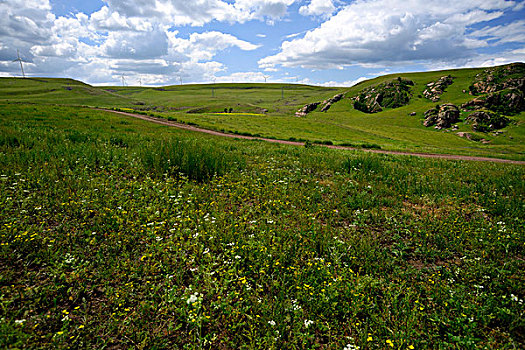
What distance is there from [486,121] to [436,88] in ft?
179

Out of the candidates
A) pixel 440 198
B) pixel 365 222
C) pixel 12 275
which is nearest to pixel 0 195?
pixel 12 275

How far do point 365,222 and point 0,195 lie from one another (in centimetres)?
959

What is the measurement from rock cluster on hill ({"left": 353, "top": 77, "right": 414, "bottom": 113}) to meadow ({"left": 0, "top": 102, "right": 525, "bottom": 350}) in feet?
453

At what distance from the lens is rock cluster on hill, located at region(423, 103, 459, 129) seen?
90438mm

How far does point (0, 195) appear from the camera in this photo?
6332 mm

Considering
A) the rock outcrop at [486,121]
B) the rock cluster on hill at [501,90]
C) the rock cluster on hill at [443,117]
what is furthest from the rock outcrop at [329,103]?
the rock outcrop at [486,121]

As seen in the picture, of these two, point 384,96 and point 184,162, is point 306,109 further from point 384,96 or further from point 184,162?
point 184,162

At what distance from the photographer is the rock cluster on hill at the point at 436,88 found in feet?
413

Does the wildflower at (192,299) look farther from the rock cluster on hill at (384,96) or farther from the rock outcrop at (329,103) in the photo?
the rock outcrop at (329,103)

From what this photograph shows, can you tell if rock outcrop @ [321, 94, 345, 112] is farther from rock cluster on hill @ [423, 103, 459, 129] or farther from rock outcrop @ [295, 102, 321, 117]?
rock cluster on hill @ [423, 103, 459, 129]

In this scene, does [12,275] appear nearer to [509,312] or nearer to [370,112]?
[509,312]

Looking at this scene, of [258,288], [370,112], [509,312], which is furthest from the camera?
[370,112]

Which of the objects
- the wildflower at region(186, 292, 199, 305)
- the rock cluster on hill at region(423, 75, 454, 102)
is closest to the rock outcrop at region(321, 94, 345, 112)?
the rock cluster on hill at region(423, 75, 454, 102)

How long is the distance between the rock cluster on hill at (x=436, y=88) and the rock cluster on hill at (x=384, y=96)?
921 centimetres
